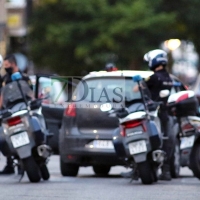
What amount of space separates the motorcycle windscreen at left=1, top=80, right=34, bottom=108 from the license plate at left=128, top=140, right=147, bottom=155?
1.67 meters

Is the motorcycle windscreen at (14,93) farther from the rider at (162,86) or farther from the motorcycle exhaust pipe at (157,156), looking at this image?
the motorcycle exhaust pipe at (157,156)

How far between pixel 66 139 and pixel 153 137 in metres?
2.00

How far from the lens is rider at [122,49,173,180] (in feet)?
49.0

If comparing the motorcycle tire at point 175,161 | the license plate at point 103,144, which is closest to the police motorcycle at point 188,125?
the motorcycle tire at point 175,161

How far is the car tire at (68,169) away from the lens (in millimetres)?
15953

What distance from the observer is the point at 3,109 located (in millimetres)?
14695

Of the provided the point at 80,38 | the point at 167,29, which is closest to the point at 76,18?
the point at 80,38

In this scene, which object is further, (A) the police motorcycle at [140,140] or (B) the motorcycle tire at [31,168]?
(B) the motorcycle tire at [31,168]

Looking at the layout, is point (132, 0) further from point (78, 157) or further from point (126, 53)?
point (78, 157)

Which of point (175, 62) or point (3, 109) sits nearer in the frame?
point (3, 109)

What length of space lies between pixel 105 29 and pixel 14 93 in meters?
27.5

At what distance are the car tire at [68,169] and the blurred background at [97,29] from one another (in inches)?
997

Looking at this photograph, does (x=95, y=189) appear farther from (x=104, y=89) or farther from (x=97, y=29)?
(x=97, y=29)

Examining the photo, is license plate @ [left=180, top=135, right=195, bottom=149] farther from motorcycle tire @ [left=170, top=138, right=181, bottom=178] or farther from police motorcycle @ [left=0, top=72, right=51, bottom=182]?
police motorcycle @ [left=0, top=72, right=51, bottom=182]
